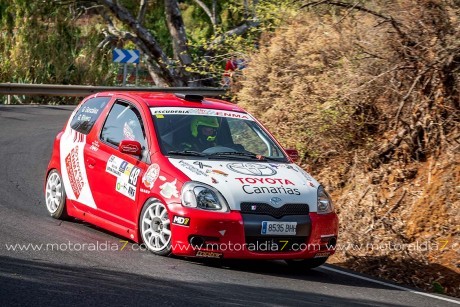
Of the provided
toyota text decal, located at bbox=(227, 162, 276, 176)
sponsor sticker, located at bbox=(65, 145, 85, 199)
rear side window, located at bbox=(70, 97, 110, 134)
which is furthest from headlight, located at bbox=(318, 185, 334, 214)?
rear side window, located at bbox=(70, 97, 110, 134)

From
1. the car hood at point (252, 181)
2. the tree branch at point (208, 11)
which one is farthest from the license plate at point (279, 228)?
the tree branch at point (208, 11)

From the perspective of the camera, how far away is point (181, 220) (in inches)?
359

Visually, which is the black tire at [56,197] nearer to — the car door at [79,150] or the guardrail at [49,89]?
the car door at [79,150]

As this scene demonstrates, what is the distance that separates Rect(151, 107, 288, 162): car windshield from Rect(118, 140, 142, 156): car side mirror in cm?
25

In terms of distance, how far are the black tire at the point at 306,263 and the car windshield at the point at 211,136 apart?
3.87 feet

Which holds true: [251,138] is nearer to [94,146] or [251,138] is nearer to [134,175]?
[134,175]

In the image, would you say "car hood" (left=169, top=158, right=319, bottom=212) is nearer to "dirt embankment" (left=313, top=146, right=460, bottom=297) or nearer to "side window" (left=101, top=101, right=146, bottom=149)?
"side window" (left=101, top=101, right=146, bottom=149)

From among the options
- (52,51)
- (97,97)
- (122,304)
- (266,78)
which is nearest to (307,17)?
(266,78)

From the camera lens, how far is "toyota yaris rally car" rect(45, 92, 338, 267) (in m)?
9.11

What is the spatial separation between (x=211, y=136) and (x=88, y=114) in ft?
5.79

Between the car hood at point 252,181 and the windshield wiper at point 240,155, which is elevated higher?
the windshield wiper at point 240,155

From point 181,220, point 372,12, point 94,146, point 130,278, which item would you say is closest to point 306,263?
point 181,220

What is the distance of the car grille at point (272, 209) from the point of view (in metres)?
9.13

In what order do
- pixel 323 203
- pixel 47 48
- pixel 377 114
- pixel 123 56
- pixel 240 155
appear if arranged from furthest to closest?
1. pixel 47 48
2. pixel 123 56
3. pixel 377 114
4. pixel 240 155
5. pixel 323 203
